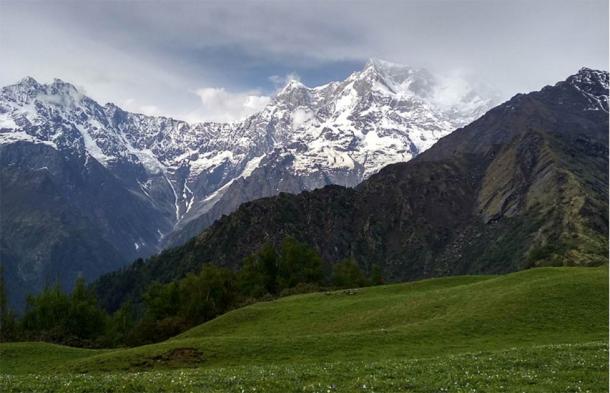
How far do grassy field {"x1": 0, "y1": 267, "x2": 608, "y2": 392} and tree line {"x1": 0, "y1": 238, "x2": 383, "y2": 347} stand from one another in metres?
20.3

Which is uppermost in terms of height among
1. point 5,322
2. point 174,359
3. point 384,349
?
point 5,322

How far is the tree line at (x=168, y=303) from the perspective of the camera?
88625 millimetres

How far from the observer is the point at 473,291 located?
69312mm

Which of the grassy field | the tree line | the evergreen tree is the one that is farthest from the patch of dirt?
the evergreen tree

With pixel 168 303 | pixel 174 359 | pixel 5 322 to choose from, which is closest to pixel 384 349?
pixel 174 359

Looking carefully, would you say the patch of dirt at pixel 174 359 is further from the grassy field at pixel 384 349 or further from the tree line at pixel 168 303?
the tree line at pixel 168 303

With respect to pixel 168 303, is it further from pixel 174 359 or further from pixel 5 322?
pixel 174 359

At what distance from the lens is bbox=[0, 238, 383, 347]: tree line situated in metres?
88.6

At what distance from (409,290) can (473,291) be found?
19.1m

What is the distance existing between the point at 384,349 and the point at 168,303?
254ft

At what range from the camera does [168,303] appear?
114500 millimetres

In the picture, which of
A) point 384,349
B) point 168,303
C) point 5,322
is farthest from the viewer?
point 168,303

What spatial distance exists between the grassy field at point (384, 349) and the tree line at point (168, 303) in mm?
20297

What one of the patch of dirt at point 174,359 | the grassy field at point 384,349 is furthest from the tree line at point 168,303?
the patch of dirt at point 174,359
